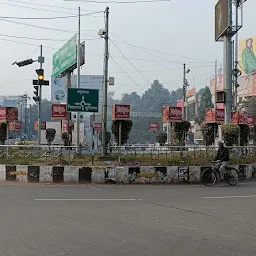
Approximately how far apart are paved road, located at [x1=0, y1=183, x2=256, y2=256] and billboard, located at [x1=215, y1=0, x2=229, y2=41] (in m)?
14.1

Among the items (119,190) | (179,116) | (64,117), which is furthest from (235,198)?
(64,117)

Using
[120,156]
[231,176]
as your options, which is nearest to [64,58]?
[120,156]

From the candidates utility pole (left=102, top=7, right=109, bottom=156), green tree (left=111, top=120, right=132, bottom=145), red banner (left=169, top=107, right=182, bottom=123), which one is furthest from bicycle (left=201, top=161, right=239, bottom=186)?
red banner (left=169, top=107, right=182, bottom=123)

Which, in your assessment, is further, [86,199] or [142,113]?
[142,113]

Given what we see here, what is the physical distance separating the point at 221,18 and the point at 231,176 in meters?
12.5

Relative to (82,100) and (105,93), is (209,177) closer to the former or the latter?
(105,93)

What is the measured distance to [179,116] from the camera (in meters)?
30.9

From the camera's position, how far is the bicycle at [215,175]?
1552cm

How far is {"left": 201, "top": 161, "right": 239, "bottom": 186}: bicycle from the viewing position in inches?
611

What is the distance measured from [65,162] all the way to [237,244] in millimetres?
11036

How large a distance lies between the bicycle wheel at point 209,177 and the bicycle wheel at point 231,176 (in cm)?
55

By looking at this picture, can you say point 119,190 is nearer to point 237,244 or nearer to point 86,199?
point 86,199

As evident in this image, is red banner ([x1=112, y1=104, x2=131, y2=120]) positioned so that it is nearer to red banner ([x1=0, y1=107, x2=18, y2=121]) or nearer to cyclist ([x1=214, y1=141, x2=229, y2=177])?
red banner ([x1=0, y1=107, x2=18, y2=121])

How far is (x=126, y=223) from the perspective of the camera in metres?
7.65
